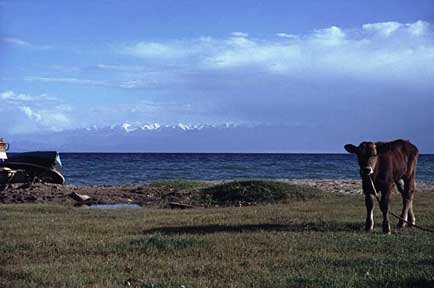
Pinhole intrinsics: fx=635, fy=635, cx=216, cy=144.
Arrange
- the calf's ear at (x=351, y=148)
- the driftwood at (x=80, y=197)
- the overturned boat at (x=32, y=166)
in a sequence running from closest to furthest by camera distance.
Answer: the calf's ear at (x=351, y=148)
the driftwood at (x=80, y=197)
the overturned boat at (x=32, y=166)

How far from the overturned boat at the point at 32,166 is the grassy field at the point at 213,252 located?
1256 centimetres

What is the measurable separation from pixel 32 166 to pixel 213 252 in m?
20.9

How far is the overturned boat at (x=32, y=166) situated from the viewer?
2910cm

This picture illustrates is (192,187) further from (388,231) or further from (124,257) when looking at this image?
(124,257)

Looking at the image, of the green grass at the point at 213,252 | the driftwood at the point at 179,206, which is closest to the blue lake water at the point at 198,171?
the driftwood at the point at 179,206

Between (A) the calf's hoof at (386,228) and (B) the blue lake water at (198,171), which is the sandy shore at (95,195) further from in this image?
(B) the blue lake water at (198,171)

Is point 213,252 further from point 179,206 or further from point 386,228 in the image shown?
point 179,206

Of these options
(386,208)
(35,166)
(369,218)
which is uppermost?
(35,166)

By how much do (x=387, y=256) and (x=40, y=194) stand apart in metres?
17.3

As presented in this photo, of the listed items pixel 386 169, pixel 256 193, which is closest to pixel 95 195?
pixel 256 193

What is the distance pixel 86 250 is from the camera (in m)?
11.0

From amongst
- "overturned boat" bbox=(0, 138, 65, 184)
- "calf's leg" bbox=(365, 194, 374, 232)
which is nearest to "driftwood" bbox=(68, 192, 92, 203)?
"overturned boat" bbox=(0, 138, 65, 184)

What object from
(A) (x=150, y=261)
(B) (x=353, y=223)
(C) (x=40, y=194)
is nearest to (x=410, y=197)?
(B) (x=353, y=223)

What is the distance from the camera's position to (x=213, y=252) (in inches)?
424
